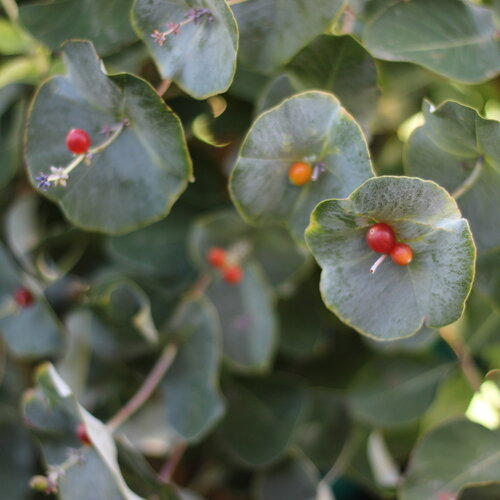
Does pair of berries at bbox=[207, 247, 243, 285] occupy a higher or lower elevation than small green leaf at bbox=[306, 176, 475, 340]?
lower

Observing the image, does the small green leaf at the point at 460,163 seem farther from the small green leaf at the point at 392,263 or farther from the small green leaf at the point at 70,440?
the small green leaf at the point at 70,440

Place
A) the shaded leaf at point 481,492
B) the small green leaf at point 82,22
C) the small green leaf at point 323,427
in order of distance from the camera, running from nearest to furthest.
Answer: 1. the small green leaf at point 82,22
2. the shaded leaf at point 481,492
3. the small green leaf at point 323,427

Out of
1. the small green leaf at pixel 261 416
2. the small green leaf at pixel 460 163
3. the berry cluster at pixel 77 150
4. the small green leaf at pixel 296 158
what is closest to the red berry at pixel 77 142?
the berry cluster at pixel 77 150

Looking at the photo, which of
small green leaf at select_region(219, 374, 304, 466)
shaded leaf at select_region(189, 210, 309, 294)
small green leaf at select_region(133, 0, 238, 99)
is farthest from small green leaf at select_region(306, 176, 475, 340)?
small green leaf at select_region(219, 374, 304, 466)

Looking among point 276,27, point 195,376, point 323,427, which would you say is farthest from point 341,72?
point 323,427

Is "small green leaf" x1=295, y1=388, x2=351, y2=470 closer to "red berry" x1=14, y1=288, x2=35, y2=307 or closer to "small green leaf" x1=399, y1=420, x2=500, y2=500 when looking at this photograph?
"small green leaf" x1=399, y1=420, x2=500, y2=500

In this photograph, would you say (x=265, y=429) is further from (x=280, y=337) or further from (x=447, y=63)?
(x=447, y=63)
